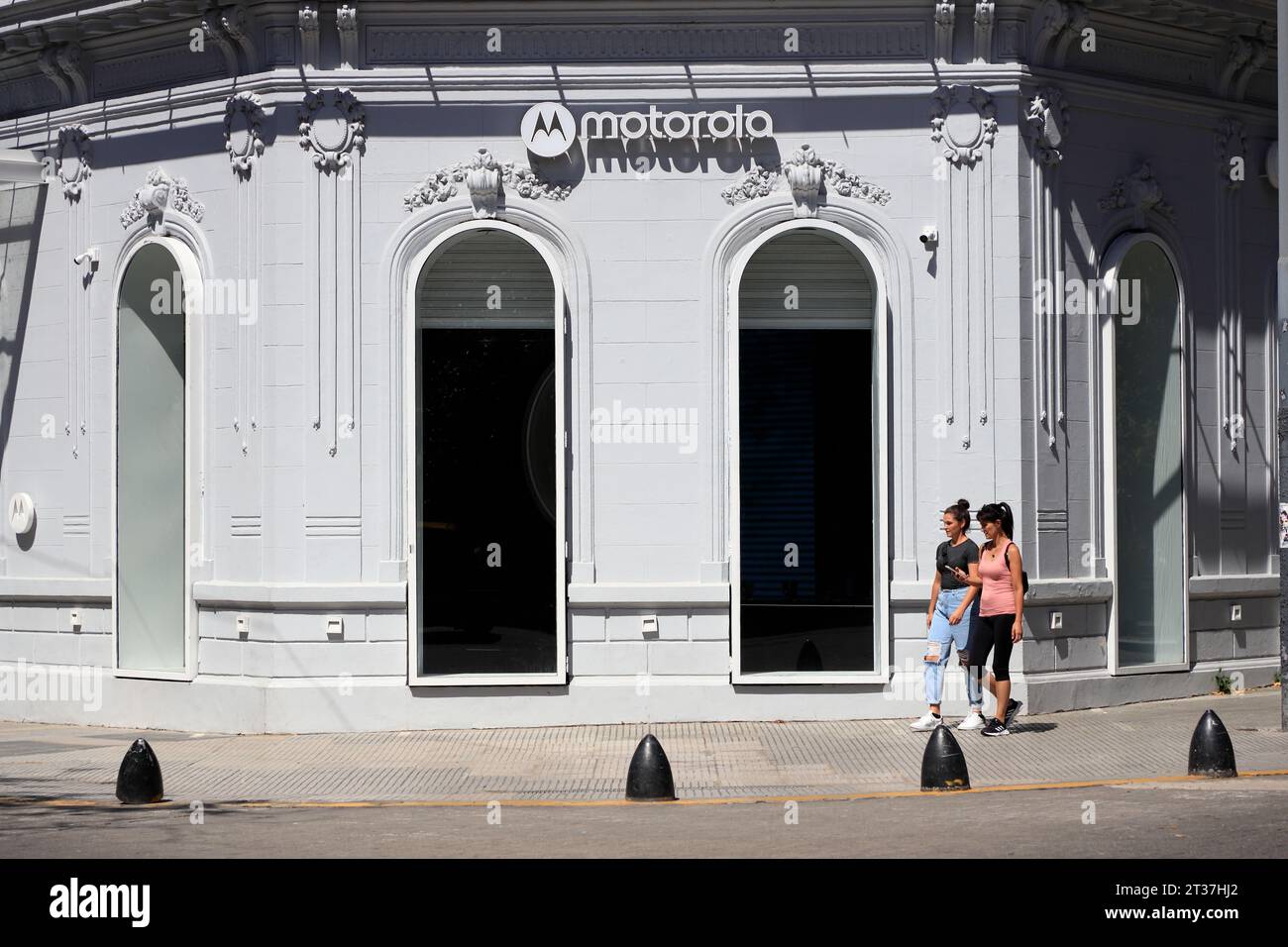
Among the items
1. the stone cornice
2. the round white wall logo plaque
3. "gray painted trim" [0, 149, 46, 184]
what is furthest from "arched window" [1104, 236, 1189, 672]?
the round white wall logo plaque

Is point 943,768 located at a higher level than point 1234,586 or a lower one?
lower

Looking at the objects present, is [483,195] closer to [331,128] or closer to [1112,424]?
[331,128]

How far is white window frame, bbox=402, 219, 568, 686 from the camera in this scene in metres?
16.1

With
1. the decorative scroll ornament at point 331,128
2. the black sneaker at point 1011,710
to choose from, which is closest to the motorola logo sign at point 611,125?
the decorative scroll ornament at point 331,128

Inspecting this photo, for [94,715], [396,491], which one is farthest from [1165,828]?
[94,715]

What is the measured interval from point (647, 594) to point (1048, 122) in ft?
19.4

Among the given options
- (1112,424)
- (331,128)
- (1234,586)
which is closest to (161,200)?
(331,128)

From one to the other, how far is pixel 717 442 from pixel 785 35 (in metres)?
3.92

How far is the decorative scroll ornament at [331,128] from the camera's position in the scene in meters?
16.3

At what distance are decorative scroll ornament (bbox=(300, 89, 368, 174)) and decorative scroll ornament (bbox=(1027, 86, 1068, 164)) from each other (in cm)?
636

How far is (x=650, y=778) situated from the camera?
473 inches
